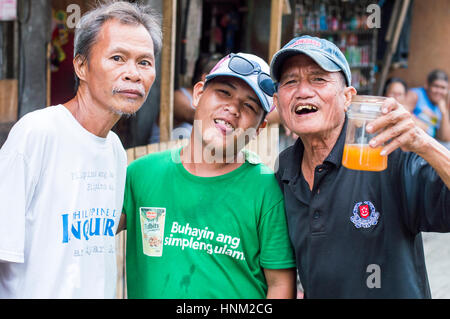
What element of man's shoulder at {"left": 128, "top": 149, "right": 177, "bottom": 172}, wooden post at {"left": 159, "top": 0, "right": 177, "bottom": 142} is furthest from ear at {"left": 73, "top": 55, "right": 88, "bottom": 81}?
wooden post at {"left": 159, "top": 0, "right": 177, "bottom": 142}

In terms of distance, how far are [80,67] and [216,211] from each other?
91 centimetres

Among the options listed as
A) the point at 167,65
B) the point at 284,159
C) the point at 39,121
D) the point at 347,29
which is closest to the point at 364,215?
the point at 284,159

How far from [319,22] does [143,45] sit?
701 cm

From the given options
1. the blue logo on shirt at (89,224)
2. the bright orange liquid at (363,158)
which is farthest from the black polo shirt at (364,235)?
the blue logo on shirt at (89,224)

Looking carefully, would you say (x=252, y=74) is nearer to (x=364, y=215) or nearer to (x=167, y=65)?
(x=364, y=215)

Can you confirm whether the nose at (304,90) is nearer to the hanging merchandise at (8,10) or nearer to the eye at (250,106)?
the eye at (250,106)

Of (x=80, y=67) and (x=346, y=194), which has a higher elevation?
(x=80, y=67)

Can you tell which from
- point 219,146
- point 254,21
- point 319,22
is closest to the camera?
point 219,146

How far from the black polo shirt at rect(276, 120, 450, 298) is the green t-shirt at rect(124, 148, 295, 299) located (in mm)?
142

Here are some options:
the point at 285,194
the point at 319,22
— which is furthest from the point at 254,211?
the point at 319,22

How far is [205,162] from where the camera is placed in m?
2.37

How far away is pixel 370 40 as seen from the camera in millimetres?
9242

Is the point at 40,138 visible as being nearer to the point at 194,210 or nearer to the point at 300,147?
the point at 194,210

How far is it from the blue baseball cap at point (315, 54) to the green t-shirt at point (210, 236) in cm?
51
